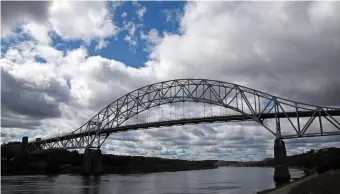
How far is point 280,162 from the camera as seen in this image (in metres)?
75.1

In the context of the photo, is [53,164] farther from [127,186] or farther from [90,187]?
[90,187]

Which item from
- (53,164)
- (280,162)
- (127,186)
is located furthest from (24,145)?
(280,162)

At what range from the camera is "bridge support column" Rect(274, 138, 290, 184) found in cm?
7325

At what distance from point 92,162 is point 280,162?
235ft

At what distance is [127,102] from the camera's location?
370 feet

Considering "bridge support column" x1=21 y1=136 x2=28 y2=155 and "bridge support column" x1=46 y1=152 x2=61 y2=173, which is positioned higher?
"bridge support column" x1=21 y1=136 x2=28 y2=155

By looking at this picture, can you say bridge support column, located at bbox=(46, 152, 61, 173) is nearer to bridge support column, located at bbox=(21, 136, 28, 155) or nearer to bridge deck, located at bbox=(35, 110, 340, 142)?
bridge support column, located at bbox=(21, 136, 28, 155)

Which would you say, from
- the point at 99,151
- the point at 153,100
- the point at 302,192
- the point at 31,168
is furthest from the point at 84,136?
the point at 302,192

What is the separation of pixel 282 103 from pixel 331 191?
62544mm

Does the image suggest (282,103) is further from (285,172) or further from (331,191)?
(331,191)

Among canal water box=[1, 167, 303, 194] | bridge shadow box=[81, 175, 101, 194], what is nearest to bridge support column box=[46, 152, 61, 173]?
canal water box=[1, 167, 303, 194]

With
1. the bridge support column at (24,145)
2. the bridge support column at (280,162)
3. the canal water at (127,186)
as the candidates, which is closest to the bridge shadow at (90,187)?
the canal water at (127,186)

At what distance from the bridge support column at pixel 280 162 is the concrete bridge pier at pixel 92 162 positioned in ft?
216

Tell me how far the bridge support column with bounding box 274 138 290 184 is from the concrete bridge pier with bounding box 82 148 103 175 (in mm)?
65864
